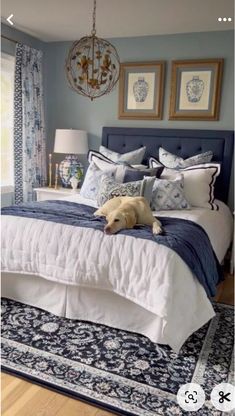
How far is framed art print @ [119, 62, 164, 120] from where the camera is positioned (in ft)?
13.2

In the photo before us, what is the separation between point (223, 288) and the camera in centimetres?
324

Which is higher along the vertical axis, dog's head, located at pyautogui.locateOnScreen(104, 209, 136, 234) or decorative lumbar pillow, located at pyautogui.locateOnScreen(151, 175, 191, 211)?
decorative lumbar pillow, located at pyautogui.locateOnScreen(151, 175, 191, 211)

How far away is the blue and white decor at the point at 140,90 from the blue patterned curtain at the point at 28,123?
1.20m

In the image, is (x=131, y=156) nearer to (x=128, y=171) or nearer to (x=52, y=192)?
(x=128, y=171)

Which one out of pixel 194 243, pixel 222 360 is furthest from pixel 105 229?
pixel 222 360

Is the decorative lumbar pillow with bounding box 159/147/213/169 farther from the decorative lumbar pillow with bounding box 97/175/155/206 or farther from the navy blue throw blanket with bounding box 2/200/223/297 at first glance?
the navy blue throw blanket with bounding box 2/200/223/297

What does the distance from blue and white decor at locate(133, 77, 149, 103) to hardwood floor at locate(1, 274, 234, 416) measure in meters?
3.24

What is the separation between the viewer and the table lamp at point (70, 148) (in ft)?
13.8

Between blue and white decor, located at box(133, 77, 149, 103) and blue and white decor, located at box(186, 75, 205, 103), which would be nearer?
blue and white decor, located at box(186, 75, 205, 103)

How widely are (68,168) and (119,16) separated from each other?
1.77 m

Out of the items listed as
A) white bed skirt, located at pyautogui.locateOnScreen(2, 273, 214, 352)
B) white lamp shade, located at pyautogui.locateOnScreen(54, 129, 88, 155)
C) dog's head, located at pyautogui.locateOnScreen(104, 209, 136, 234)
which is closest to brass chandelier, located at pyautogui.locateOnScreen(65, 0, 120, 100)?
white lamp shade, located at pyautogui.locateOnScreen(54, 129, 88, 155)

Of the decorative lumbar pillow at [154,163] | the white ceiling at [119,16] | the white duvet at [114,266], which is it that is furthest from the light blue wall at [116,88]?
the white duvet at [114,266]

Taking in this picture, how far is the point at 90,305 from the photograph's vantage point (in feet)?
8.03

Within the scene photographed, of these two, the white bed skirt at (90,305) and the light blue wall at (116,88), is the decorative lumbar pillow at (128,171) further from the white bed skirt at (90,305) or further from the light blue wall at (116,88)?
the white bed skirt at (90,305)
